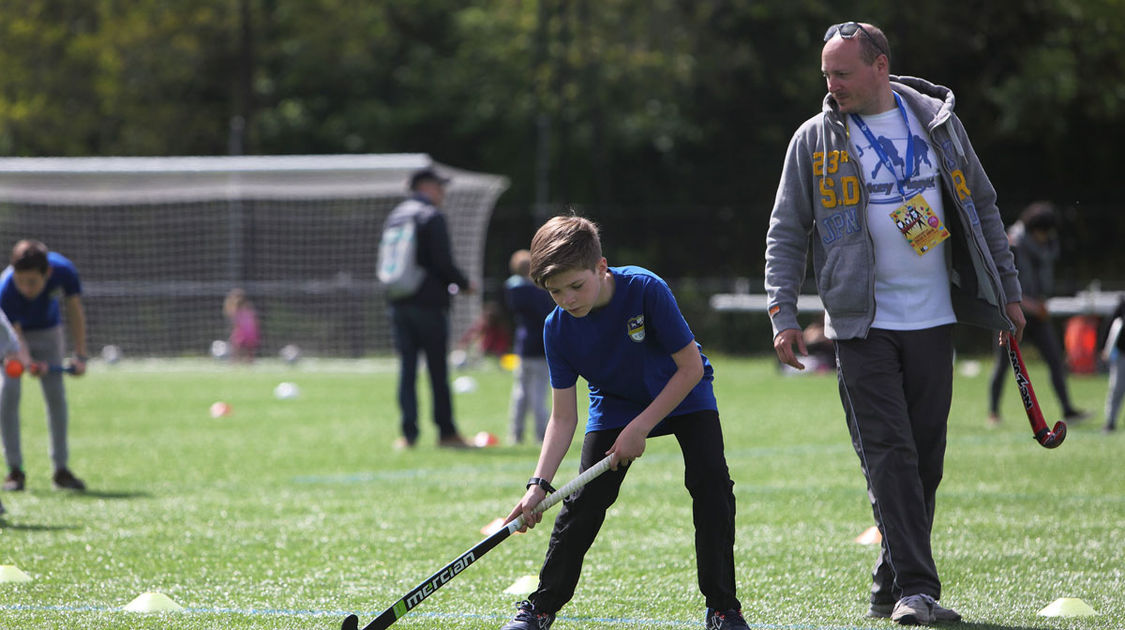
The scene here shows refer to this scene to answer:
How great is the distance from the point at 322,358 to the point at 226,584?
52.7ft

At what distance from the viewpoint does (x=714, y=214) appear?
80.2 feet

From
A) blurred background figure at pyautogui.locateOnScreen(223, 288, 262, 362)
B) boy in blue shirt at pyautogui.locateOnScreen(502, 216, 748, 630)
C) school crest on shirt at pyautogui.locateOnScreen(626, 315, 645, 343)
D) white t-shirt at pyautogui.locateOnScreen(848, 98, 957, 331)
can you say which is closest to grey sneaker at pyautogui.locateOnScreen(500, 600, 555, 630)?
boy in blue shirt at pyautogui.locateOnScreen(502, 216, 748, 630)

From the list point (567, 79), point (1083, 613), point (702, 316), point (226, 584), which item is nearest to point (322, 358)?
point (702, 316)

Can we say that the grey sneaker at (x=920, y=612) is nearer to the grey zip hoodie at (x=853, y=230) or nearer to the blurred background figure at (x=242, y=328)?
the grey zip hoodie at (x=853, y=230)

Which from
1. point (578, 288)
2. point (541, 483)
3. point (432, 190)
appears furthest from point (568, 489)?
point (432, 190)

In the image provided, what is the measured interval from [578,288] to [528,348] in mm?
6461

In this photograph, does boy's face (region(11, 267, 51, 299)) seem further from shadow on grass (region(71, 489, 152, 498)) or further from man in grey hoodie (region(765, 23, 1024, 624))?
man in grey hoodie (region(765, 23, 1024, 624))

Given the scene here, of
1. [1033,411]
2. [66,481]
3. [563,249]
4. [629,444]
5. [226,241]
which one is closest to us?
[563,249]

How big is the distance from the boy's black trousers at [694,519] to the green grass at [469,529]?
371 millimetres

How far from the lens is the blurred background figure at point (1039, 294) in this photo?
11102mm

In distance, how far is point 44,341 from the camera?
26.2ft

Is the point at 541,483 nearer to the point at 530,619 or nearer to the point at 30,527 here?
the point at 530,619

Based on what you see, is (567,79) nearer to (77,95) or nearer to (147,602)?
(77,95)

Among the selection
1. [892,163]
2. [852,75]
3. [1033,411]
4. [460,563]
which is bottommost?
[460,563]
